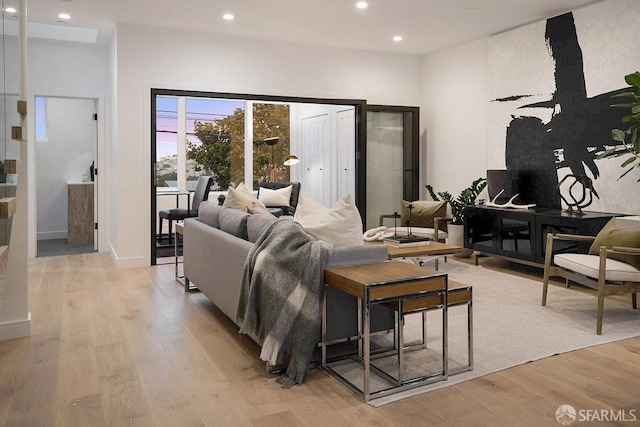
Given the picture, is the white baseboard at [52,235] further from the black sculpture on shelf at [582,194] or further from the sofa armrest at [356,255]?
the black sculpture on shelf at [582,194]

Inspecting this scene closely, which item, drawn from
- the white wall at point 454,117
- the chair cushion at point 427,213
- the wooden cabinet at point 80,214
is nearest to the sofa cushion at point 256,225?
the chair cushion at point 427,213

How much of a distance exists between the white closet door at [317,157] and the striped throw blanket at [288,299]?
5.92m

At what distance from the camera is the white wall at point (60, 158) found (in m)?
8.10

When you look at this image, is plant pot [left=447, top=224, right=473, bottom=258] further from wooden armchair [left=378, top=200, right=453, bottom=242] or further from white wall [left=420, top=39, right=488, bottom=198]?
white wall [left=420, top=39, right=488, bottom=198]

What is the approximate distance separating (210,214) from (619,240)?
316 cm

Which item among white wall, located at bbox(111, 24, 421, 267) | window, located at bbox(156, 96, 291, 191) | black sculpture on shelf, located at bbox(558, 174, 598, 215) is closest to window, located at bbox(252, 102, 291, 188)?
window, located at bbox(156, 96, 291, 191)

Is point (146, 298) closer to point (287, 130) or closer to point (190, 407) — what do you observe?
point (190, 407)

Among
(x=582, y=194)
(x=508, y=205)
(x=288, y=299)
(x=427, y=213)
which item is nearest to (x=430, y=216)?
(x=427, y=213)

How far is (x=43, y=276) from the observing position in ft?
17.9

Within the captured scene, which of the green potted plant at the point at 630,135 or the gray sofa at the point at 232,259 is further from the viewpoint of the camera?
the green potted plant at the point at 630,135

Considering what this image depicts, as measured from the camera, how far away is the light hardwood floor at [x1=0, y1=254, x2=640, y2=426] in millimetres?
2334

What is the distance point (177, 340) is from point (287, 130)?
675cm

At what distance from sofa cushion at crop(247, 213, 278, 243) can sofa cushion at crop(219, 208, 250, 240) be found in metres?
0.10

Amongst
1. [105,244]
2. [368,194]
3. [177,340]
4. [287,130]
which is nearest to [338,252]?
[177,340]
